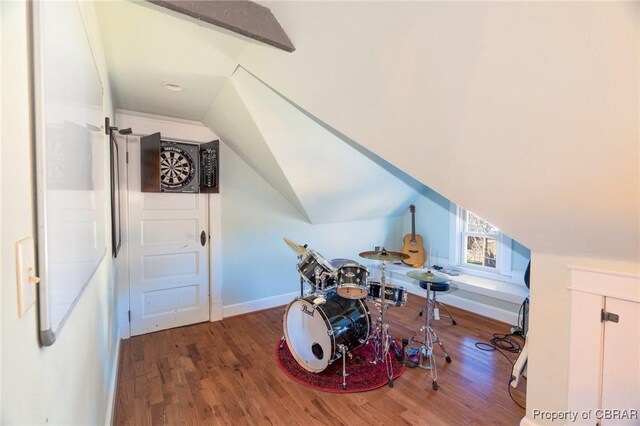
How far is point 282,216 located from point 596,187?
3.01 m

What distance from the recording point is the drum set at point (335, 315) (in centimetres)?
218

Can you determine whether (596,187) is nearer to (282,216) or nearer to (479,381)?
(479,381)

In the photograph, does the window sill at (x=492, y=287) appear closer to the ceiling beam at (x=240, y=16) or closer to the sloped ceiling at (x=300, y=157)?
→ the sloped ceiling at (x=300, y=157)

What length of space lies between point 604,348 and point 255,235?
308 cm

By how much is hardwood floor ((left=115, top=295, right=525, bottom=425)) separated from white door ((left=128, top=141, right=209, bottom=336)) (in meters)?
0.28

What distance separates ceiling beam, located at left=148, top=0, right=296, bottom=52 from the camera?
1226 mm

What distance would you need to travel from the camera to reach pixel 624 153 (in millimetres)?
1016

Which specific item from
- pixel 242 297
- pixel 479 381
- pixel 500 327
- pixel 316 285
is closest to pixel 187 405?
pixel 316 285

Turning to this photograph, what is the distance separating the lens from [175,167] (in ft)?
10.1

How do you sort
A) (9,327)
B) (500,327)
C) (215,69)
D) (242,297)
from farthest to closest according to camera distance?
(242,297), (500,327), (215,69), (9,327)

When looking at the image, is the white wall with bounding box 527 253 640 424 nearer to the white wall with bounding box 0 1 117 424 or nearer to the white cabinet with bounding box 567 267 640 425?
the white cabinet with bounding box 567 267 640 425

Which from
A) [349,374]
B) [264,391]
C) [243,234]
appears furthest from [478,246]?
[264,391]

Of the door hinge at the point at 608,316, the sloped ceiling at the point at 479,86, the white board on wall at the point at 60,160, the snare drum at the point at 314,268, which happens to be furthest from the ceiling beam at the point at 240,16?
the door hinge at the point at 608,316

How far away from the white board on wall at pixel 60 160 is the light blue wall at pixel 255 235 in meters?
2.37
